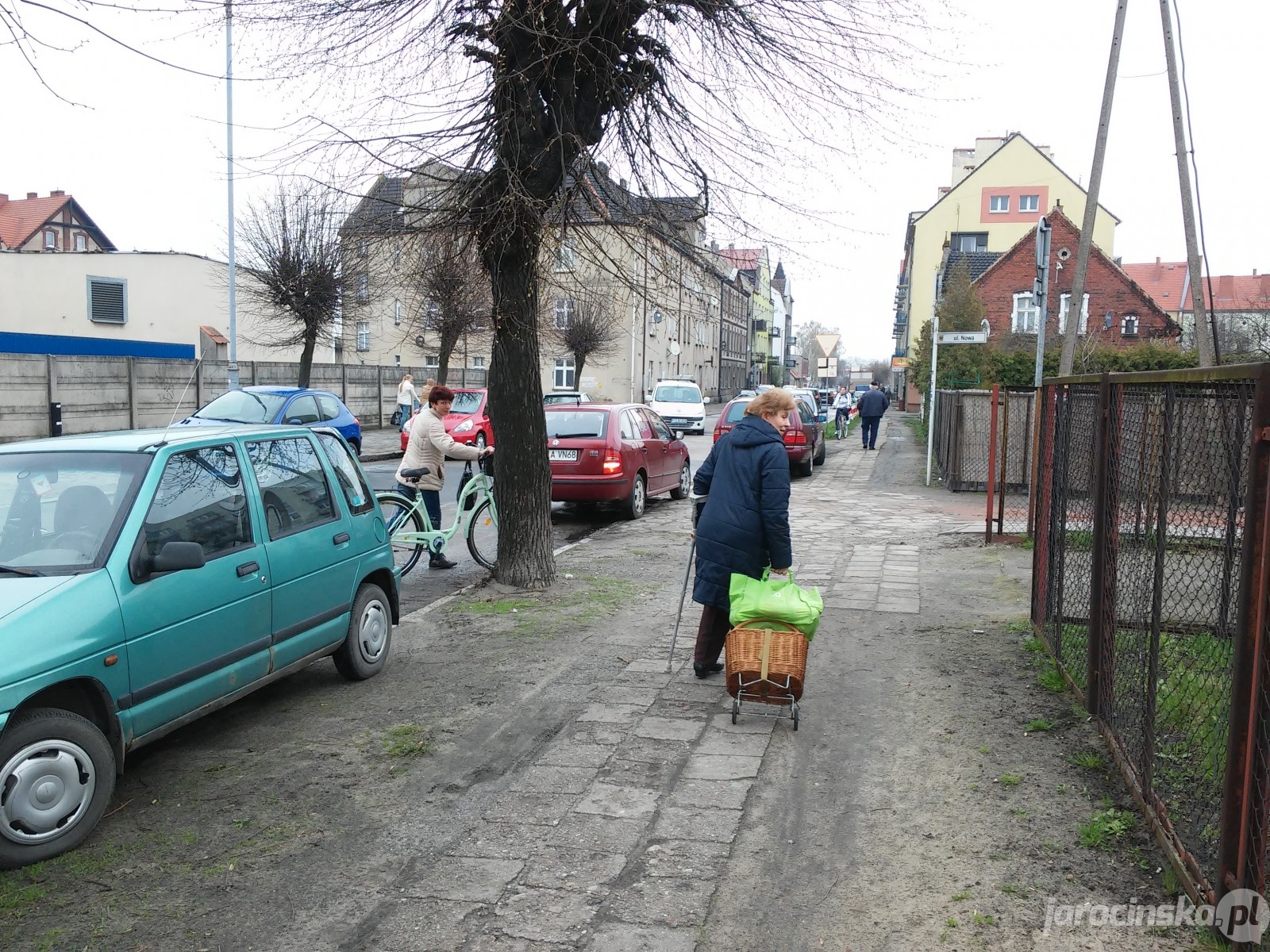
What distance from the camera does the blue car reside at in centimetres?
1773

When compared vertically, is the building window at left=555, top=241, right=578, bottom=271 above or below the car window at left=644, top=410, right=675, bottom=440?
above

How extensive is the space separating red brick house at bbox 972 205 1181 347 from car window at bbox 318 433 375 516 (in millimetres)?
39399

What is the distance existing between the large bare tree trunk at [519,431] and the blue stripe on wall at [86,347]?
84.8 feet

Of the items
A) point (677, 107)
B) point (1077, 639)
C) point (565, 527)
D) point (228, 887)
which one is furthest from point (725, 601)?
point (565, 527)

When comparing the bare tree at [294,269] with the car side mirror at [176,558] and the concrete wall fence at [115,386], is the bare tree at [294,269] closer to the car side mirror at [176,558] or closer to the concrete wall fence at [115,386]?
the concrete wall fence at [115,386]

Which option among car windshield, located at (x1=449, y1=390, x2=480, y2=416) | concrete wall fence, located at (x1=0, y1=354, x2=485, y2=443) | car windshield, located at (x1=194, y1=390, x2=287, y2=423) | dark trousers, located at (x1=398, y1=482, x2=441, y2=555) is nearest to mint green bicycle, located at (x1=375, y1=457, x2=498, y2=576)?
dark trousers, located at (x1=398, y1=482, x2=441, y2=555)

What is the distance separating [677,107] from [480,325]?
21544mm

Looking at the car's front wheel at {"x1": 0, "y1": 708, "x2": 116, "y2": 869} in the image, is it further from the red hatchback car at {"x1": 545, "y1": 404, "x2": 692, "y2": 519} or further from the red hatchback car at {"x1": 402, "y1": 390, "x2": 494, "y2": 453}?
the red hatchback car at {"x1": 402, "y1": 390, "x2": 494, "y2": 453}

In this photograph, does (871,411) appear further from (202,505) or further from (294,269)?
(202,505)

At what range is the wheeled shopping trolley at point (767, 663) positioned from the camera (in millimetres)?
5281

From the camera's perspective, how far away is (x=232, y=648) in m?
4.99

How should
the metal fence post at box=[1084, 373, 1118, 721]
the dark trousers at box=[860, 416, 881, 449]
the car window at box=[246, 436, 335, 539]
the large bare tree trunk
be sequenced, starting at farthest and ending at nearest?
the dark trousers at box=[860, 416, 881, 449]
the large bare tree trunk
the car window at box=[246, 436, 335, 539]
the metal fence post at box=[1084, 373, 1118, 721]

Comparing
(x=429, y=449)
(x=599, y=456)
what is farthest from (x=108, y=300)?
(x=429, y=449)

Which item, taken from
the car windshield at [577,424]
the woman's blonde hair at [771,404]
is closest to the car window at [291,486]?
the woman's blonde hair at [771,404]
